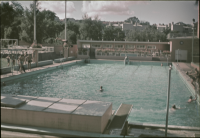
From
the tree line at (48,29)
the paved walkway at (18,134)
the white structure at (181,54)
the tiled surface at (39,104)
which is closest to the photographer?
the paved walkway at (18,134)

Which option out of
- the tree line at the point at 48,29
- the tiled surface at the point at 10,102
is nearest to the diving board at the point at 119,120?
the tiled surface at the point at 10,102

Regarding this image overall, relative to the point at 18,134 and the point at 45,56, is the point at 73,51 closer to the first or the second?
the point at 45,56

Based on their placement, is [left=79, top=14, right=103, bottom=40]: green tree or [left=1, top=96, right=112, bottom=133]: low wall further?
[left=79, top=14, right=103, bottom=40]: green tree

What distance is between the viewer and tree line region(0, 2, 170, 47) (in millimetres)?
29219

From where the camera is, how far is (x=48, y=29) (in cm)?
3791

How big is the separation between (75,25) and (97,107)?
44.0m

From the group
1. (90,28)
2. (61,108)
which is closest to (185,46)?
(90,28)

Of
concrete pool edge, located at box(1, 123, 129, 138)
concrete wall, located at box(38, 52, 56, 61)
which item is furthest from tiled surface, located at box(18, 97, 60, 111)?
concrete wall, located at box(38, 52, 56, 61)

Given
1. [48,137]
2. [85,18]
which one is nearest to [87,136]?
[48,137]

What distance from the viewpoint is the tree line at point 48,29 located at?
95.9ft

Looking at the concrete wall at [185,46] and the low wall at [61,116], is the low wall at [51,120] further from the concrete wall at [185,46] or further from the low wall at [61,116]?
the concrete wall at [185,46]

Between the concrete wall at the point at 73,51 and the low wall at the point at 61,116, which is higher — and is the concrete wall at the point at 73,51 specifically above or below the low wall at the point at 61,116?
above

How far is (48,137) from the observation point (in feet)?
11.6

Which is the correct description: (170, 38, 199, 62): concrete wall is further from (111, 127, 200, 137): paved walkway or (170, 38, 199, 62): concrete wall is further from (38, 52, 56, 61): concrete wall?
(111, 127, 200, 137): paved walkway
